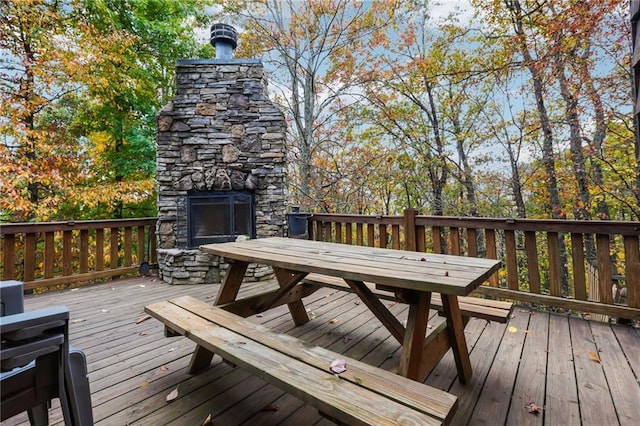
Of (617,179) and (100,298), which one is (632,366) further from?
(617,179)

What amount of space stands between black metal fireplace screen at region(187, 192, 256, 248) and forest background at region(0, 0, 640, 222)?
260cm

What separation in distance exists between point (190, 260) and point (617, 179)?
22.6 ft

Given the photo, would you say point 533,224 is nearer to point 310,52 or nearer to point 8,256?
point 8,256

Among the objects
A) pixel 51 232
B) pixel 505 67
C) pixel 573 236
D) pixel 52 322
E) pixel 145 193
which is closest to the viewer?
pixel 52 322

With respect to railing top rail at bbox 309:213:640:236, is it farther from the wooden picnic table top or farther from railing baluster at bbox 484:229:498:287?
the wooden picnic table top

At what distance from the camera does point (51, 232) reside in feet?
11.6

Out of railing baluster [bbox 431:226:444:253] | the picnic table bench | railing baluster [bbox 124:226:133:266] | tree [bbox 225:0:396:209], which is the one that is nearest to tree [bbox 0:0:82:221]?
railing baluster [bbox 124:226:133:266]

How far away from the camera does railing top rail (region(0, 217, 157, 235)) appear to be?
324 cm

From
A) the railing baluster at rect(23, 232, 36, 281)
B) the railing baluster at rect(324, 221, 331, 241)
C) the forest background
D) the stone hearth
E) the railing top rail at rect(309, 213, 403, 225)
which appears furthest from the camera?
the forest background

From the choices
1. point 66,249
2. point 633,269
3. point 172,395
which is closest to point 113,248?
point 66,249

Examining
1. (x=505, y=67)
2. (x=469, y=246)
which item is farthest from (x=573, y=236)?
(x=505, y=67)

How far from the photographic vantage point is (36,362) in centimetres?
83

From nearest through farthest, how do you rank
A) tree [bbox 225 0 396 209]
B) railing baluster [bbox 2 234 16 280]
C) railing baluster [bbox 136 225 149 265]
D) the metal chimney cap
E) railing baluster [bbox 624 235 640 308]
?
railing baluster [bbox 624 235 640 308] < railing baluster [bbox 2 234 16 280] < railing baluster [bbox 136 225 149 265] < the metal chimney cap < tree [bbox 225 0 396 209]

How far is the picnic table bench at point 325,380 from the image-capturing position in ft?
2.83
